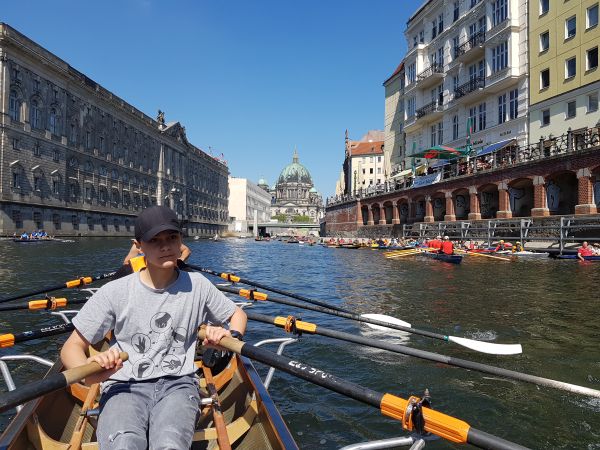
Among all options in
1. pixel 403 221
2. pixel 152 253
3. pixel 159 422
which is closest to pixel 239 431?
pixel 159 422

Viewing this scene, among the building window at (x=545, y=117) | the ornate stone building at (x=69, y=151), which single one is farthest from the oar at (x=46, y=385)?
the ornate stone building at (x=69, y=151)

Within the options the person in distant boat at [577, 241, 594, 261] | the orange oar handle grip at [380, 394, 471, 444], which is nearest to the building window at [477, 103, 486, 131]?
the person in distant boat at [577, 241, 594, 261]

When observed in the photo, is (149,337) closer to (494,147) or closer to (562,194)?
(562,194)

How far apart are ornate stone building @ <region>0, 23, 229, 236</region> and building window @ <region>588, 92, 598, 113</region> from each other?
5665 centimetres

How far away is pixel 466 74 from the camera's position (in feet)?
138

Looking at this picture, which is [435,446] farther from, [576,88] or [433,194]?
[433,194]

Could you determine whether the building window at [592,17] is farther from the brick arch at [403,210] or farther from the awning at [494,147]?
the brick arch at [403,210]

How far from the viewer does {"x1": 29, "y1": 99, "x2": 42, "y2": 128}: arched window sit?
54.2m

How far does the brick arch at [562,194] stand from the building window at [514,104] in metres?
7.56

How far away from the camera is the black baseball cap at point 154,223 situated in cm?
339

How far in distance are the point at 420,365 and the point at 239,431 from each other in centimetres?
441

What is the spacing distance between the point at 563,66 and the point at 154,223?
3663 cm

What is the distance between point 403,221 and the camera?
50812mm

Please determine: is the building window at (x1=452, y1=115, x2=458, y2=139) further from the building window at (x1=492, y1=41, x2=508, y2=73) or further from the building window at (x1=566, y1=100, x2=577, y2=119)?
the building window at (x1=566, y1=100, x2=577, y2=119)
